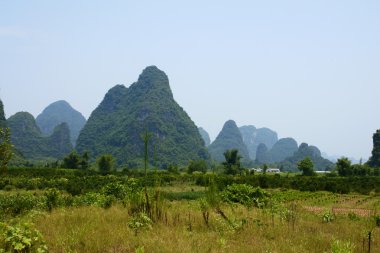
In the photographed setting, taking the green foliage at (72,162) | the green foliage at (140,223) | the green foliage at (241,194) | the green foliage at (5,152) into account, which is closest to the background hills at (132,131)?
the green foliage at (72,162)

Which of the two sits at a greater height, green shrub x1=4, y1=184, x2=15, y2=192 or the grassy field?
the grassy field

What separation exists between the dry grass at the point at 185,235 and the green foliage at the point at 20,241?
218mm

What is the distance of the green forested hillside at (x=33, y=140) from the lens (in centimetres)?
12725

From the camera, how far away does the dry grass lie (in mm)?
5527

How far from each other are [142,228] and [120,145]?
374ft

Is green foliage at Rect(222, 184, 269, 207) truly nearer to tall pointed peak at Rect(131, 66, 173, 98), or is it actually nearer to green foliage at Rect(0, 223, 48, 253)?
green foliage at Rect(0, 223, 48, 253)

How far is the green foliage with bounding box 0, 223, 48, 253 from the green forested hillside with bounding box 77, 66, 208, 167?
95743 mm

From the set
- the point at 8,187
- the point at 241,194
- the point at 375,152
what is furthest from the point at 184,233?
the point at 375,152

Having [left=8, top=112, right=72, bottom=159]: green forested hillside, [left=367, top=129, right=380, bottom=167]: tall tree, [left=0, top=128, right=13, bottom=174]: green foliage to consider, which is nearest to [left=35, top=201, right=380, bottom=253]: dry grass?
[left=0, top=128, right=13, bottom=174]: green foliage

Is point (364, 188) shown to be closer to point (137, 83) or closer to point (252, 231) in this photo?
point (252, 231)

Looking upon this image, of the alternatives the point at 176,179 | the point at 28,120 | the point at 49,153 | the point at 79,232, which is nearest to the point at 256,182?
the point at 176,179

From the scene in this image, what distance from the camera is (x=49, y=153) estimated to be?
433ft

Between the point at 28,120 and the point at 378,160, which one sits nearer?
the point at 378,160

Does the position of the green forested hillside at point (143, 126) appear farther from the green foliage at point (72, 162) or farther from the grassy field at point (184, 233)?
the grassy field at point (184, 233)
